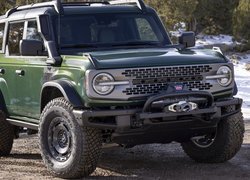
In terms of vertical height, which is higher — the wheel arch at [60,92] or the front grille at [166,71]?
the front grille at [166,71]

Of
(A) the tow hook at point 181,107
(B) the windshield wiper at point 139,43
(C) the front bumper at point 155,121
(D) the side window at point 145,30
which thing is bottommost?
(C) the front bumper at point 155,121

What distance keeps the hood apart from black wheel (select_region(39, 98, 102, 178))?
607 mm

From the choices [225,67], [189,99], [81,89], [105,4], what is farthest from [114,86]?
[105,4]

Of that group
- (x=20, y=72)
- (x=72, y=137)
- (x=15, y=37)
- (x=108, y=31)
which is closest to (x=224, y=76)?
(x=108, y=31)

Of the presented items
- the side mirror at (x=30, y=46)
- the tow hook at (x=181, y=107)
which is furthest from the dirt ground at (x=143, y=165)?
the side mirror at (x=30, y=46)

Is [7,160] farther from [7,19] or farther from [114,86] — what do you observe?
[114,86]

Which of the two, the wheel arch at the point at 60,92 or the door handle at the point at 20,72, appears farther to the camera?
the door handle at the point at 20,72

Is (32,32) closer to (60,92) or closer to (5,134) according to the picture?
(60,92)

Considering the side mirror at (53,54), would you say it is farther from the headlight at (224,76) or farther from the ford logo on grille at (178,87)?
the headlight at (224,76)

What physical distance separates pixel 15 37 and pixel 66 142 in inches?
91.4

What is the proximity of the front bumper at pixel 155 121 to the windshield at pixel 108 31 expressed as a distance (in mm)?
1439

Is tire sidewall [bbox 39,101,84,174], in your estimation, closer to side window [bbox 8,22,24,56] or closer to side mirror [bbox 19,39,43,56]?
side mirror [bbox 19,39,43,56]

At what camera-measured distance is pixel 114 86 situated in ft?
20.4

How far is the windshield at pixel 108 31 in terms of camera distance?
7.41 m
